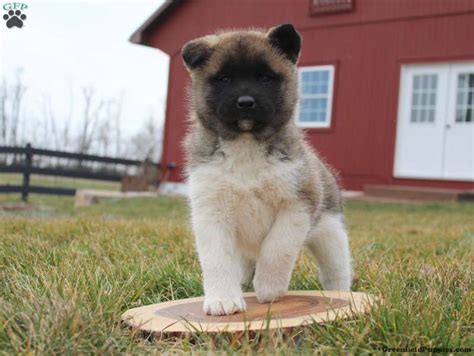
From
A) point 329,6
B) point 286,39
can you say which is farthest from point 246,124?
point 329,6

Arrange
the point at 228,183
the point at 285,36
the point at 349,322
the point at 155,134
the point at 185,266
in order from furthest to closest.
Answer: the point at 155,134 → the point at 185,266 → the point at 285,36 → the point at 228,183 → the point at 349,322

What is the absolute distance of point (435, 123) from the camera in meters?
13.6

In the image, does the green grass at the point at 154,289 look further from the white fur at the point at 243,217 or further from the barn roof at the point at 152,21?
the barn roof at the point at 152,21

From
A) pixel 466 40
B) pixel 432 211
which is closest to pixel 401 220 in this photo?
pixel 432 211

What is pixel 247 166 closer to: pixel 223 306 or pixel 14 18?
pixel 223 306

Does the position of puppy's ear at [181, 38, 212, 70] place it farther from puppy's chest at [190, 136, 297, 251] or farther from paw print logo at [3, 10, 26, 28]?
paw print logo at [3, 10, 26, 28]

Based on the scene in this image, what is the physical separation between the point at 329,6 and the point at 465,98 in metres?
4.15

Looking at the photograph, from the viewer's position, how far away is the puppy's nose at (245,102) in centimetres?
307

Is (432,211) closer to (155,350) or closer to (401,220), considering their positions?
(401,220)

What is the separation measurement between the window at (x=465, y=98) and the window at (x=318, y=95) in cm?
313

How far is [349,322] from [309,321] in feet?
0.62

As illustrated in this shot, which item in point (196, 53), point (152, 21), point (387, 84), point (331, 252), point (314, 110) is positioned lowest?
point (331, 252)

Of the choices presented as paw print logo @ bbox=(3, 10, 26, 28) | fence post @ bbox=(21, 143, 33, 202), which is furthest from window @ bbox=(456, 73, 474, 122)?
fence post @ bbox=(21, 143, 33, 202)

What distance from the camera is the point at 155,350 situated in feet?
7.79
